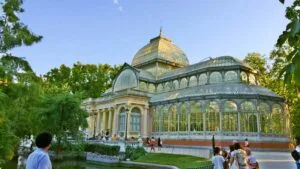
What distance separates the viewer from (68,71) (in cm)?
5981

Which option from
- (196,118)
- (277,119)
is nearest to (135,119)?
(196,118)

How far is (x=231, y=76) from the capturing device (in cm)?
3484

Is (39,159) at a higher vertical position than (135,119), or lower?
lower

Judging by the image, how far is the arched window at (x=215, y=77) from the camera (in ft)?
116

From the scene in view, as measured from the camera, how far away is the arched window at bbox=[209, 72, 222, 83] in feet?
116

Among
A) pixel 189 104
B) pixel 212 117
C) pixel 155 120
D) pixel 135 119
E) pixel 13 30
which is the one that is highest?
pixel 13 30

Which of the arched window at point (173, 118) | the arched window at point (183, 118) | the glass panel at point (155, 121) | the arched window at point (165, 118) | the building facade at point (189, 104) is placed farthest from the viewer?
the glass panel at point (155, 121)

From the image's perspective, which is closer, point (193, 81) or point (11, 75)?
point (11, 75)

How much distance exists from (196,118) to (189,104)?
1.97 meters

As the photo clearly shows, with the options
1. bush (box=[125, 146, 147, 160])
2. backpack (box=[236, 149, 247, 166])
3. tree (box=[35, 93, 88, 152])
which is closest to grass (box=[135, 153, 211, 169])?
bush (box=[125, 146, 147, 160])

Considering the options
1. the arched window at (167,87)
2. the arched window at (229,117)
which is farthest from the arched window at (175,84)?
the arched window at (229,117)

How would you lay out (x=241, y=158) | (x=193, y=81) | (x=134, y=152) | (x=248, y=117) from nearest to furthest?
(x=241, y=158), (x=134, y=152), (x=248, y=117), (x=193, y=81)

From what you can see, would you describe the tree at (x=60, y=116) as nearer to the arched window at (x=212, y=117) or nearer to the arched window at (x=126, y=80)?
the arched window at (x=212, y=117)

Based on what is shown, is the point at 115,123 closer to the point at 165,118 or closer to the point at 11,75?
the point at 165,118
